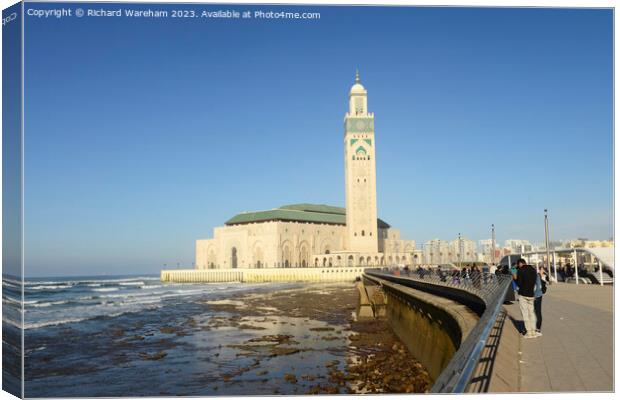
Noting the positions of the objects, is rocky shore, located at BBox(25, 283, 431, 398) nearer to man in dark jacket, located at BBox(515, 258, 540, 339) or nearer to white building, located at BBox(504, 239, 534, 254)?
man in dark jacket, located at BBox(515, 258, 540, 339)

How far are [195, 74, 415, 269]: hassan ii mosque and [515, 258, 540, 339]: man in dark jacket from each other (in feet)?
304

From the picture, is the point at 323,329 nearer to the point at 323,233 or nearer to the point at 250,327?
the point at 250,327

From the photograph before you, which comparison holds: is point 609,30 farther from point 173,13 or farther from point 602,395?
point 173,13

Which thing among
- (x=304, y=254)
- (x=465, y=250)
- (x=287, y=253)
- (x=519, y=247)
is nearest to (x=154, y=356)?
(x=519, y=247)

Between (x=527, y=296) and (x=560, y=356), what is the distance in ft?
6.67

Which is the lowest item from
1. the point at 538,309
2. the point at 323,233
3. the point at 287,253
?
the point at 287,253

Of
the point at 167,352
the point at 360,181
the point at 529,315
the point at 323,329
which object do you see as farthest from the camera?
the point at 360,181

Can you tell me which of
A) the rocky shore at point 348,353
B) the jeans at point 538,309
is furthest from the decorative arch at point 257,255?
the jeans at point 538,309

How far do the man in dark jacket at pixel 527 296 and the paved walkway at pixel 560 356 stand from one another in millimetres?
238

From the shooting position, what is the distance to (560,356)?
8516 millimetres

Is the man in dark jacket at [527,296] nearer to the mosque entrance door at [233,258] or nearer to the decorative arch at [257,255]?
the decorative arch at [257,255]

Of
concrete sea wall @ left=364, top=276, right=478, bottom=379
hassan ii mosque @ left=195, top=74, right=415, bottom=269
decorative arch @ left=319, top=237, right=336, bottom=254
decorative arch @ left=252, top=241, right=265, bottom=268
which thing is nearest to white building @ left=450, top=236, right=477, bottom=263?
hassan ii mosque @ left=195, top=74, right=415, bottom=269

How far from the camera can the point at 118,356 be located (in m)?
20.1

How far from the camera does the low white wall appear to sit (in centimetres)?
9081
